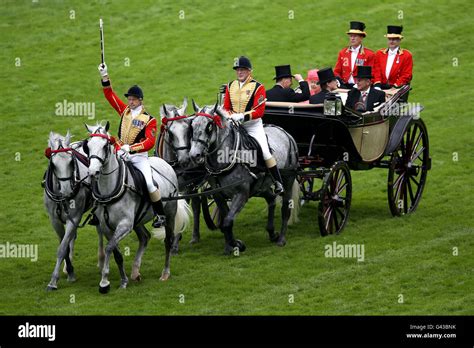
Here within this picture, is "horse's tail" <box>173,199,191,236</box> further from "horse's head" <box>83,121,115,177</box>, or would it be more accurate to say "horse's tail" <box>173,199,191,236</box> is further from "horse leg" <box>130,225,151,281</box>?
"horse's head" <box>83,121,115,177</box>

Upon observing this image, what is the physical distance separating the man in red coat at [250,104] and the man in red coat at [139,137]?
6.45ft

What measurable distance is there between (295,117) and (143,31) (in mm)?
14689

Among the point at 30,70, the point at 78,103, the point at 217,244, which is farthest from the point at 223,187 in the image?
the point at 30,70

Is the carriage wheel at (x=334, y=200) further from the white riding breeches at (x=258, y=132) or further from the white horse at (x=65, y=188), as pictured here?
the white horse at (x=65, y=188)

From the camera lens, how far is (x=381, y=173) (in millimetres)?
24516

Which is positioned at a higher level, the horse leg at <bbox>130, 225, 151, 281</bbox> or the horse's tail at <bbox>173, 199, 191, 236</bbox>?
the horse's tail at <bbox>173, 199, 191, 236</bbox>

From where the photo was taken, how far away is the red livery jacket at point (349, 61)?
823 inches

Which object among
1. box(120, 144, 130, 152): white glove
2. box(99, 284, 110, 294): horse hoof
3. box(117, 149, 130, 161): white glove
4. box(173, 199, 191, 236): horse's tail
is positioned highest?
box(120, 144, 130, 152): white glove

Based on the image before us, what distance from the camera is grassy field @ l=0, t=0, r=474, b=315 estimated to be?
1597cm

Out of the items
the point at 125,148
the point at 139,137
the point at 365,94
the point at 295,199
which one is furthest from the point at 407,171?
the point at 125,148

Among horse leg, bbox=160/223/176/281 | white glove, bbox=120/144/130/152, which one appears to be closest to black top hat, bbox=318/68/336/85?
horse leg, bbox=160/223/176/281

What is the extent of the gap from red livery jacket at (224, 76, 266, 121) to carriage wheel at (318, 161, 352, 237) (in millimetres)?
1722

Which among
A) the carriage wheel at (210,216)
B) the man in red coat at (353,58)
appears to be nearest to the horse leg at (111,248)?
the carriage wheel at (210,216)
